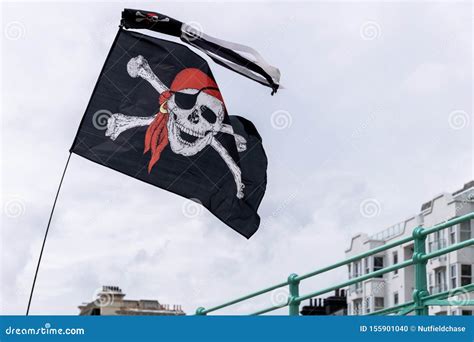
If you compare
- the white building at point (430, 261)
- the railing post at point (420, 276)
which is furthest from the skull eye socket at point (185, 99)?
the white building at point (430, 261)

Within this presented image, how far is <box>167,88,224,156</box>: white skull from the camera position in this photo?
1634 centimetres

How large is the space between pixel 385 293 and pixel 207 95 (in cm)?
6612

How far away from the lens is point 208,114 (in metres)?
16.8

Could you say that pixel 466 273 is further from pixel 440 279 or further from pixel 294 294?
pixel 294 294

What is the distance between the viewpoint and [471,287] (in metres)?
11.3

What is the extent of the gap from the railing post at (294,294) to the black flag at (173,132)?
96.5 inches

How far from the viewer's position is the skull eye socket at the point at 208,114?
16781 mm

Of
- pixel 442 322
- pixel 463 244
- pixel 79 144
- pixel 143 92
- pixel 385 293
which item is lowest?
pixel 442 322

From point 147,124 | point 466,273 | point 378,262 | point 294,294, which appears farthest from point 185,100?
point 378,262

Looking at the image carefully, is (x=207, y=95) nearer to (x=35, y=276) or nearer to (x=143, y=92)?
(x=143, y=92)

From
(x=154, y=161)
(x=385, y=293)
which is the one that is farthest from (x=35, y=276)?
(x=385, y=293)

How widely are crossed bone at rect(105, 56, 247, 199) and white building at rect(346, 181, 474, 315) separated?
42.1 meters

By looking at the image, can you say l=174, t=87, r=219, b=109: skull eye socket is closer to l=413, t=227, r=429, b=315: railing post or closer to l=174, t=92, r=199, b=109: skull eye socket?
l=174, t=92, r=199, b=109: skull eye socket

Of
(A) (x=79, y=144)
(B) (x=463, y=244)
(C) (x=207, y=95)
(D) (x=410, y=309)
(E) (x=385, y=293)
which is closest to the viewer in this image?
(B) (x=463, y=244)
